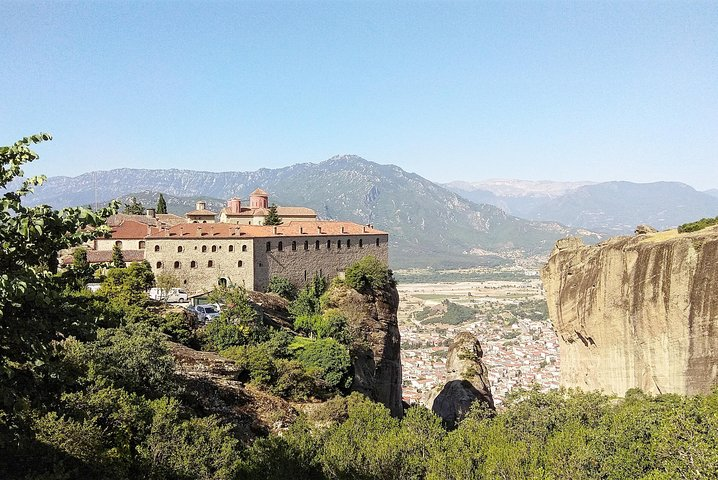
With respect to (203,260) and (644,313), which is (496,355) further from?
(644,313)

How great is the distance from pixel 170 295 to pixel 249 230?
11081mm

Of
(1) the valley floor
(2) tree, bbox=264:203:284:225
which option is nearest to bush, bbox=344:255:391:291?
(2) tree, bbox=264:203:284:225

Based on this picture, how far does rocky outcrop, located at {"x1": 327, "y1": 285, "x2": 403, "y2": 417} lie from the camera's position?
44969 millimetres

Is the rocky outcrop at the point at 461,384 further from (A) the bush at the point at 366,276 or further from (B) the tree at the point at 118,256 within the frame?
(B) the tree at the point at 118,256

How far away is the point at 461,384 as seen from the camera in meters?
50.8

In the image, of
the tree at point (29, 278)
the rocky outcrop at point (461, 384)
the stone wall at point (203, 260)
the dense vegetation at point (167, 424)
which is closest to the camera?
the tree at point (29, 278)

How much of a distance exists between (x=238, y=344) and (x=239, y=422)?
866 cm

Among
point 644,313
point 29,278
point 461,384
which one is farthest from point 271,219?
point 29,278

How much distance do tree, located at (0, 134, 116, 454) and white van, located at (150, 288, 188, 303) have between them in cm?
3569

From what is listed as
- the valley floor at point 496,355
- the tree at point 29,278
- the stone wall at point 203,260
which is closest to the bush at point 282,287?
the stone wall at point 203,260

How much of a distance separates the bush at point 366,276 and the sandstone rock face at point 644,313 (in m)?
19.7

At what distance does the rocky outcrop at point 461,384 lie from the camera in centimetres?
4775

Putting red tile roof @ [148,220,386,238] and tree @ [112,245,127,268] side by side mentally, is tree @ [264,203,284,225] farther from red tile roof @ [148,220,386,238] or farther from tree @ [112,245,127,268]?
tree @ [112,245,127,268]

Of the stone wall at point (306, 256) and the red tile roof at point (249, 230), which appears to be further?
the stone wall at point (306, 256)
